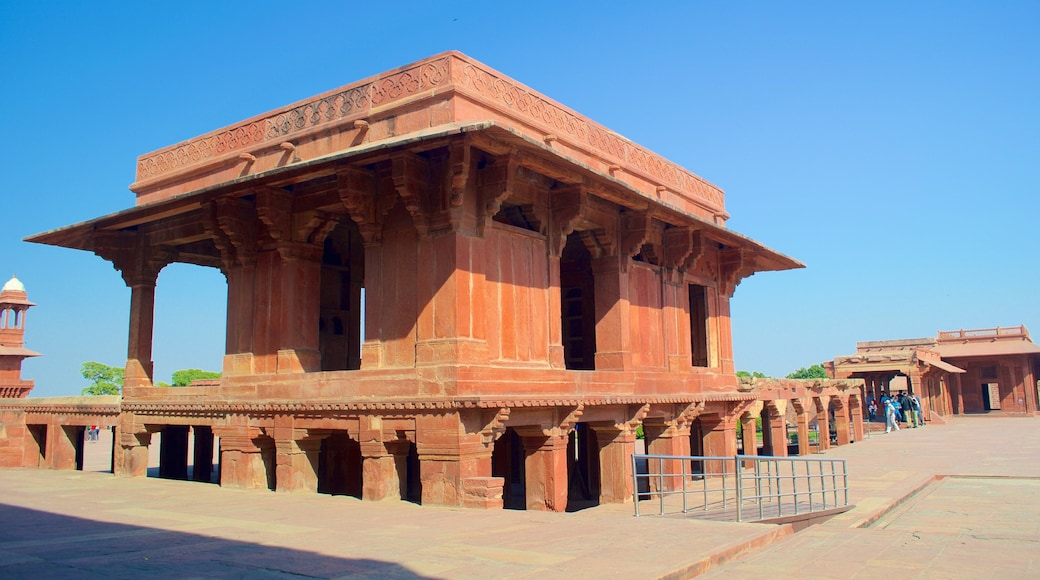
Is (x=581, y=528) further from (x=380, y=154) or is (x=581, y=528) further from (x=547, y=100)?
(x=547, y=100)

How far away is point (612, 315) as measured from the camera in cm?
1321

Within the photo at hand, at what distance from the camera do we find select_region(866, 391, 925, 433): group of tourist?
105ft

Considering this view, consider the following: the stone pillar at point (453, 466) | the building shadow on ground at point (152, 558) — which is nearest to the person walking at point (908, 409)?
the stone pillar at point (453, 466)

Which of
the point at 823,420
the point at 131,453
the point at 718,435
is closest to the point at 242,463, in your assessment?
the point at 131,453

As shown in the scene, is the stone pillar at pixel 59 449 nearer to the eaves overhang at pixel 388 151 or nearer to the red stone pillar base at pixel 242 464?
the eaves overhang at pixel 388 151

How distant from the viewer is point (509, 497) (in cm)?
1473

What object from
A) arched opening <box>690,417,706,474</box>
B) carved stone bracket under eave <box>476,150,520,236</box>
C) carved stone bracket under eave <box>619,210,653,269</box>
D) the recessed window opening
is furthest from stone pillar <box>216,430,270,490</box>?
arched opening <box>690,417,706,474</box>

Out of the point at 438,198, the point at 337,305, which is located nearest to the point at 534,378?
the point at 438,198

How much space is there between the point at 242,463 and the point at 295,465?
1158mm

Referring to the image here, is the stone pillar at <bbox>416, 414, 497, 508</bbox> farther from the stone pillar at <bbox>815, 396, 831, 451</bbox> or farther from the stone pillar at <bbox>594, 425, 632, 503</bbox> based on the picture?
the stone pillar at <bbox>815, 396, 831, 451</bbox>

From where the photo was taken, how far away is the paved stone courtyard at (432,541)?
5637 mm

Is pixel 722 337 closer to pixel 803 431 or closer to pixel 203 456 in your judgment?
pixel 803 431

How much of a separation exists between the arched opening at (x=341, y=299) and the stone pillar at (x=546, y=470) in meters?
4.92

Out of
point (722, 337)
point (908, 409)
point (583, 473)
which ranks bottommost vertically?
point (583, 473)
